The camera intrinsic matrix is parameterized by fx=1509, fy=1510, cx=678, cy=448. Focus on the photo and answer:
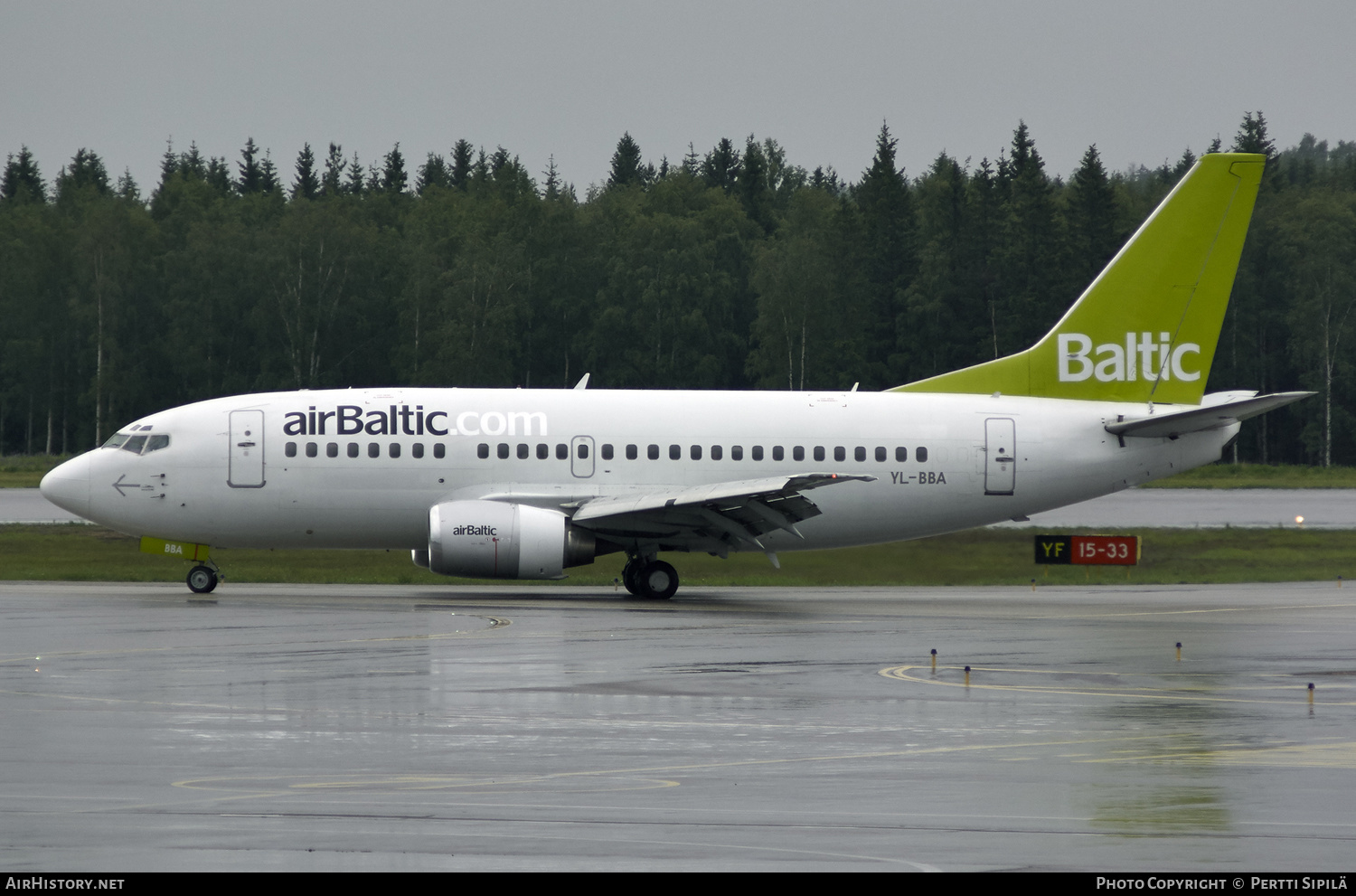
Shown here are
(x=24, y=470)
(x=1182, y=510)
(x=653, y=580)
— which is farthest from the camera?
(x=24, y=470)

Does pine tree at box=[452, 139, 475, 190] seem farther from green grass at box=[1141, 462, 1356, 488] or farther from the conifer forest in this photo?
green grass at box=[1141, 462, 1356, 488]

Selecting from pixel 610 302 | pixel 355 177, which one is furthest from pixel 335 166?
pixel 610 302

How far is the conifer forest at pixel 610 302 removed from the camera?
288ft

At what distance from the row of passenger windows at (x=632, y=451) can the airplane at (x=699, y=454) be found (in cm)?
4

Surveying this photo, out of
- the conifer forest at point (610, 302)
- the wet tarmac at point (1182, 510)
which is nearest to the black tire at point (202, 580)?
the wet tarmac at point (1182, 510)

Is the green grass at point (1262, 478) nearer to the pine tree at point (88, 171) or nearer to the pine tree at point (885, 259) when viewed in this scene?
the pine tree at point (885, 259)

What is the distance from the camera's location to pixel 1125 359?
34.0 m

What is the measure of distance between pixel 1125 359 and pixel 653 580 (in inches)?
466

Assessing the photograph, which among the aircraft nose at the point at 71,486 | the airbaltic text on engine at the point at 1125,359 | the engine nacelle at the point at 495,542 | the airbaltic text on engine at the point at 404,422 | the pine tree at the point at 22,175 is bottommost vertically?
the engine nacelle at the point at 495,542

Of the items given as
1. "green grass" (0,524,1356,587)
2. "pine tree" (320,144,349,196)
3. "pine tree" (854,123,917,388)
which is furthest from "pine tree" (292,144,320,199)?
"green grass" (0,524,1356,587)

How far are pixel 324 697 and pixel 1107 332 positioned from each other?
2240cm

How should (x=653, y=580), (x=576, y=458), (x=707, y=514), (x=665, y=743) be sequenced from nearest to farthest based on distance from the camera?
(x=665, y=743) < (x=707, y=514) < (x=653, y=580) < (x=576, y=458)

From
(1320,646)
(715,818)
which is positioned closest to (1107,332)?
(1320,646)

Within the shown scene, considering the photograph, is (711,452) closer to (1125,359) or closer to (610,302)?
(1125,359)
